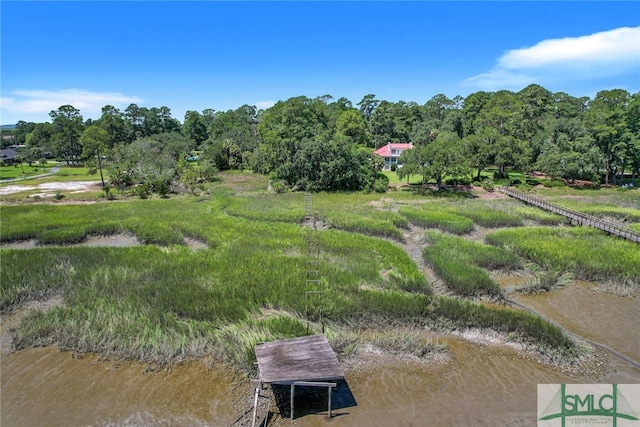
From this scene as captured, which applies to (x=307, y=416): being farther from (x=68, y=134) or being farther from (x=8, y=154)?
(x=8, y=154)

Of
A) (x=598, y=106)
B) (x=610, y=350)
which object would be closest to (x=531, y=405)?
(x=610, y=350)

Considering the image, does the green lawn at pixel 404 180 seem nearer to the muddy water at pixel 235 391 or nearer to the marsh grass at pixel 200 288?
the marsh grass at pixel 200 288


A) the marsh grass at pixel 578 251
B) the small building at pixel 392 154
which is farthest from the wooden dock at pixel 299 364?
the small building at pixel 392 154

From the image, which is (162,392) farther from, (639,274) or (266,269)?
(639,274)

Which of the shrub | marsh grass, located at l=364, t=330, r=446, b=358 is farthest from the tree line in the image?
marsh grass, located at l=364, t=330, r=446, b=358

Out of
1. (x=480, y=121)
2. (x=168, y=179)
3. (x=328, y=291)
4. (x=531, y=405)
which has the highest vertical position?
(x=480, y=121)

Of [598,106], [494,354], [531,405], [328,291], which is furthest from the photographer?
[598,106]
